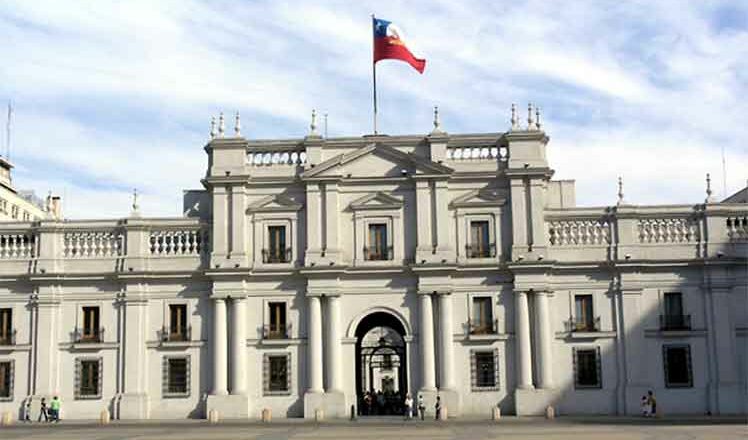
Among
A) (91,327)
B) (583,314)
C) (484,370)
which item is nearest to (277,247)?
(91,327)

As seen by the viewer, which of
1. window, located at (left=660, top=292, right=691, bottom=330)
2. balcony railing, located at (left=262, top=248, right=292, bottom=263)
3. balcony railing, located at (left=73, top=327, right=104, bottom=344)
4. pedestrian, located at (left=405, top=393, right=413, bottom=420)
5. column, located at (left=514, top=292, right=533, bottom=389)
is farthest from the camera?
balcony railing, located at (left=262, top=248, right=292, bottom=263)

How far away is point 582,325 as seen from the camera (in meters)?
58.8

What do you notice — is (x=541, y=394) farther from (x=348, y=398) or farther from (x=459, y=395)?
(x=348, y=398)

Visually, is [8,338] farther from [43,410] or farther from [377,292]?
[377,292]

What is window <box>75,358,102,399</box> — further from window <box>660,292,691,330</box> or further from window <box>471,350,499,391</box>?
window <box>660,292,691,330</box>

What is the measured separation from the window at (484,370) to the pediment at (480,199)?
814 cm

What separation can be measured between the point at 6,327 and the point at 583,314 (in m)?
32.0

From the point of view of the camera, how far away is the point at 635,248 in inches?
2339

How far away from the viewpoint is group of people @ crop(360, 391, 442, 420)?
5625cm

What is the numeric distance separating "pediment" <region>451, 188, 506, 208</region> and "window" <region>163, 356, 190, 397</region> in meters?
17.3

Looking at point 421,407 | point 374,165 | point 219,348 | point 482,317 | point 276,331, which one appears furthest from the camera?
point 374,165

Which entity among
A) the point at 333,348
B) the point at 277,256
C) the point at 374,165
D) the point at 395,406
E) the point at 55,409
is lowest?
the point at 395,406

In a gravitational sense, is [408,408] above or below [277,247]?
below

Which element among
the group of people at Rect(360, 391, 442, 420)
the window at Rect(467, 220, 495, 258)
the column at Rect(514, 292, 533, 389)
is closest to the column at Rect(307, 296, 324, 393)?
the group of people at Rect(360, 391, 442, 420)
